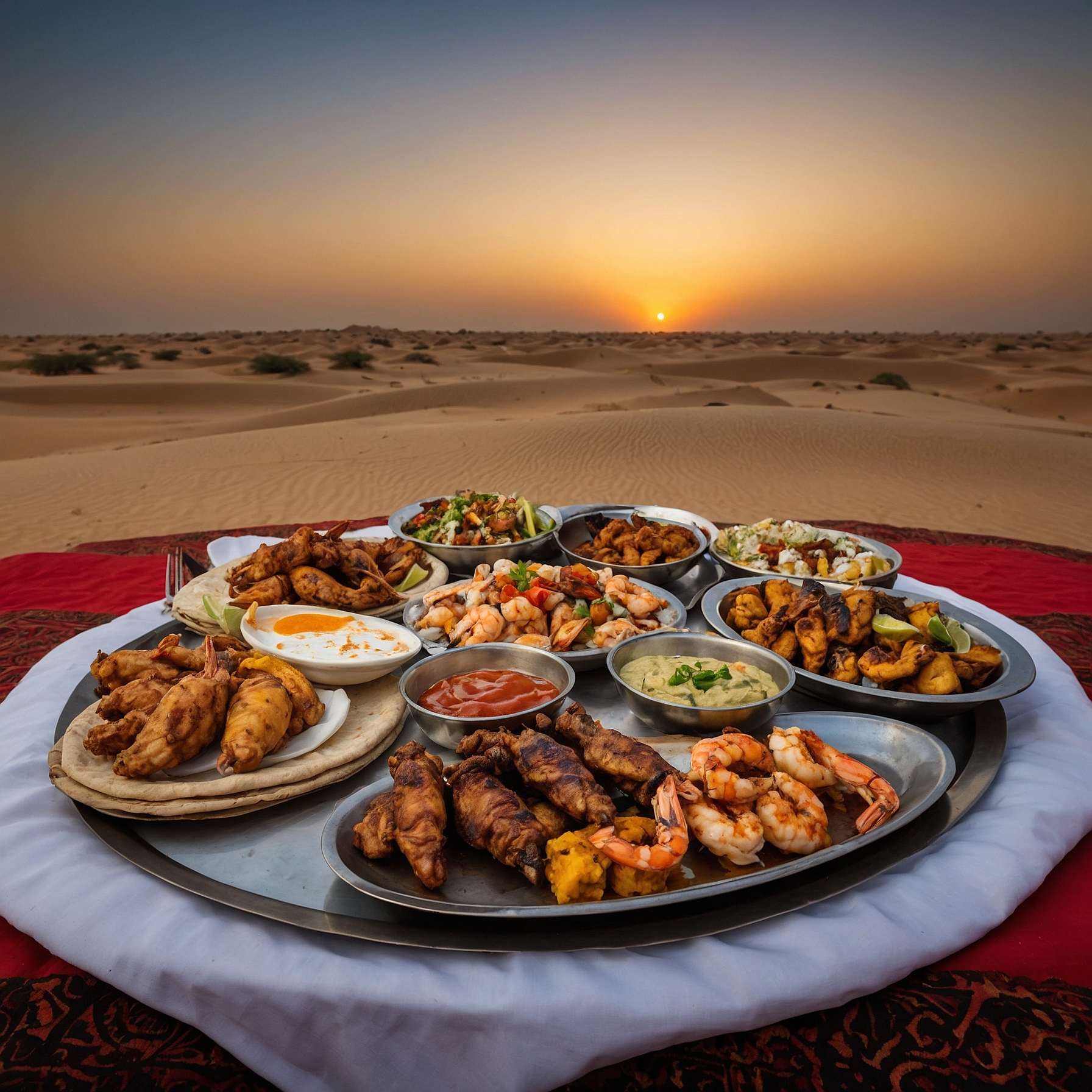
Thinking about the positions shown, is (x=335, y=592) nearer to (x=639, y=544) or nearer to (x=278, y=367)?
(x=639, y=544)

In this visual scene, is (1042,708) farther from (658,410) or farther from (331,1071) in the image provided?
(658,410)

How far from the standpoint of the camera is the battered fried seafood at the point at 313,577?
3705mm

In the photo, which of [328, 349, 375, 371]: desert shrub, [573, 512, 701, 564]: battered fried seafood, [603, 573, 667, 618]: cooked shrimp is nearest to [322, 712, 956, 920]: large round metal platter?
[603, 573, 667, 618]: cooked shrimp

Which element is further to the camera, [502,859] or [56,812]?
[56,812]

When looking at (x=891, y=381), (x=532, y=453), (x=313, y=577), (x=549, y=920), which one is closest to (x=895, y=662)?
(x=549, y=920)

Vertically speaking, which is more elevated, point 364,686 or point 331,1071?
point 364,686

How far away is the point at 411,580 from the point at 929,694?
9.52ft

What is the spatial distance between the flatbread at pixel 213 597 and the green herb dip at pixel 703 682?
4.93 ft

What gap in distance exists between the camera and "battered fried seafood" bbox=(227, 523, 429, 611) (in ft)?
12.2

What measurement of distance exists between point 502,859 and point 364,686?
1.48 meters

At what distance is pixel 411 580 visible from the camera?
4.21 meters

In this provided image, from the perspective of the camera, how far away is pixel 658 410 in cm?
2125

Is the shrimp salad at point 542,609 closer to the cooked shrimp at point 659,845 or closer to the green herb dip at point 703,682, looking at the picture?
the green herb dip at point 703,682

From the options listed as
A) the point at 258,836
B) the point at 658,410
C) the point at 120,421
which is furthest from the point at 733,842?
the point at 120,421
